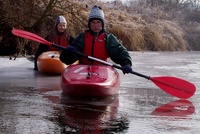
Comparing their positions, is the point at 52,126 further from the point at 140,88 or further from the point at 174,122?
the point at 140,88

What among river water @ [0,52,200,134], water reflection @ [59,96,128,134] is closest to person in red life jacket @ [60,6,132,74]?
river water @ [0,52,200,134]

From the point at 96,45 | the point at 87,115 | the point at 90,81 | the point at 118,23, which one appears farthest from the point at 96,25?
the point at 118,23

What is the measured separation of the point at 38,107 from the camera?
4.81 metres

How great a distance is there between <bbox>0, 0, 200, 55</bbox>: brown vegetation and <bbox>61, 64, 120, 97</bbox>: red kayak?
7.98 metres

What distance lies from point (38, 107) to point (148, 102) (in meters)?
1.56

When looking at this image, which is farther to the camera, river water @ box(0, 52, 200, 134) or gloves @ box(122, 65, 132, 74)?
gloves @ box(122, 65, 132, 74)

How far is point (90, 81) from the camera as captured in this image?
546 cm

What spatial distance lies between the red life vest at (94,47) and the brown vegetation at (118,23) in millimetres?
7438

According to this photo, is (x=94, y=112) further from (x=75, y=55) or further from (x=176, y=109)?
(x=75, y=55)

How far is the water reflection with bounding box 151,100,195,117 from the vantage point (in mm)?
4855

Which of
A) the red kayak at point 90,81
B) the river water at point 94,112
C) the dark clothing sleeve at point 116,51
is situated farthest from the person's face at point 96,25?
the river water at point 94,112

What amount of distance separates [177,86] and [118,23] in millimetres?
15194

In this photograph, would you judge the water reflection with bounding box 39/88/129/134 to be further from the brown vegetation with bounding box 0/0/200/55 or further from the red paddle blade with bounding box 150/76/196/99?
the brown vegetation with bounding box 0/0/200/55

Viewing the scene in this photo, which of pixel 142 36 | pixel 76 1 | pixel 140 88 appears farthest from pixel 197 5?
pixel 140 88
